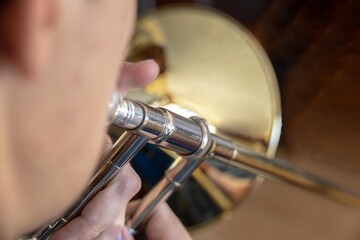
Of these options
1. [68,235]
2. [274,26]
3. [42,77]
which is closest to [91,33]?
[42,77]

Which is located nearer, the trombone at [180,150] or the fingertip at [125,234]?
the trombone at [180,150]

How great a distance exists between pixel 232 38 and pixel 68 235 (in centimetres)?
34

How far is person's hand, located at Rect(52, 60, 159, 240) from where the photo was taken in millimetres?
402

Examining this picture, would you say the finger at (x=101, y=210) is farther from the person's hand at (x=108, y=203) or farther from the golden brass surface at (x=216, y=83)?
the golden brass surface at (x=216, y=83)

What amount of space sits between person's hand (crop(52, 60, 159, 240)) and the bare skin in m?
0.16

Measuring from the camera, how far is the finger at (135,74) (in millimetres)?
387

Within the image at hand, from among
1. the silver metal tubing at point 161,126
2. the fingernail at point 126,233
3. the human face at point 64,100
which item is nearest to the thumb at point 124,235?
the fingernail at point 126,233

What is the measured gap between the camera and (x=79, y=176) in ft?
0.79

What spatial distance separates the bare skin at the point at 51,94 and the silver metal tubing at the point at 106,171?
14 cm

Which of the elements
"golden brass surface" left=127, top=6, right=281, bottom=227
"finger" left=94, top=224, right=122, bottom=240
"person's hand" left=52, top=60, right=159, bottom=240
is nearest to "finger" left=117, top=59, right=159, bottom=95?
"person's hand" left=52, top=60, right=159, bottom=240

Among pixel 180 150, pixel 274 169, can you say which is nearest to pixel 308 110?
pixel 274 169

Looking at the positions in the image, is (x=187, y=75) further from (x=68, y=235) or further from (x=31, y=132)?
(x=31, y=132)

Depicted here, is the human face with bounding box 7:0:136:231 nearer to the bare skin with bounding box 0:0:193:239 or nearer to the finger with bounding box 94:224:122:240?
the bare skin with bounding box 0:0:193:239

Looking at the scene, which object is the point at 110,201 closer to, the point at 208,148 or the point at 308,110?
the point at 208,148
